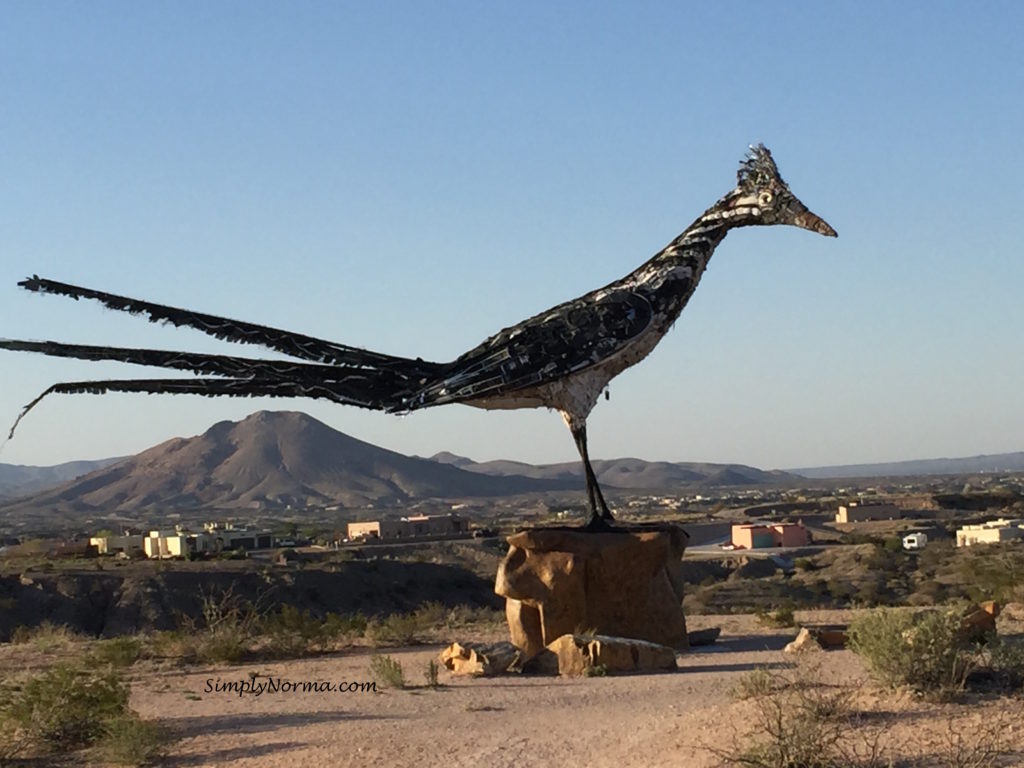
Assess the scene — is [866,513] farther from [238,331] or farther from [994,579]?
[238,331]

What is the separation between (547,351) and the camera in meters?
13.8

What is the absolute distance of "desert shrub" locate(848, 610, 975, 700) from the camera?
10.2 meters

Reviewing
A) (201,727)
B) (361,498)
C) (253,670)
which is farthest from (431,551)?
(361,498)

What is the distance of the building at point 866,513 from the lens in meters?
77.8

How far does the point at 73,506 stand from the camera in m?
181

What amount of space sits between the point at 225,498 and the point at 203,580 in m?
153

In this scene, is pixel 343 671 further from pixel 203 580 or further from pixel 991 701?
pixel 203 580

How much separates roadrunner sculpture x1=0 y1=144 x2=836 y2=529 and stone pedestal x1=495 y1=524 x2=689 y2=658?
67cm

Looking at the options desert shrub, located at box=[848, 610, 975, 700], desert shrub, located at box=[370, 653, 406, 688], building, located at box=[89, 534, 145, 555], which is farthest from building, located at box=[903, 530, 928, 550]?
desert shrub, located at box=[848, 610, 975, 700]

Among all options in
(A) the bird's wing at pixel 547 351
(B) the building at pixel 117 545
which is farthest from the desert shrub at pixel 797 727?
(B) the building at pixel 117 545

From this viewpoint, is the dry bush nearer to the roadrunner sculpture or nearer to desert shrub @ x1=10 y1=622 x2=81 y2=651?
the roadrunner sculpture

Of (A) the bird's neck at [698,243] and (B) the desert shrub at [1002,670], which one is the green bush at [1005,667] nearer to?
(B) the desert shrub at [1002,670]

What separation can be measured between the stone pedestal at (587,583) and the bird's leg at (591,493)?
0.20 metres

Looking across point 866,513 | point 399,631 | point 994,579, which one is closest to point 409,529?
point 866,513
